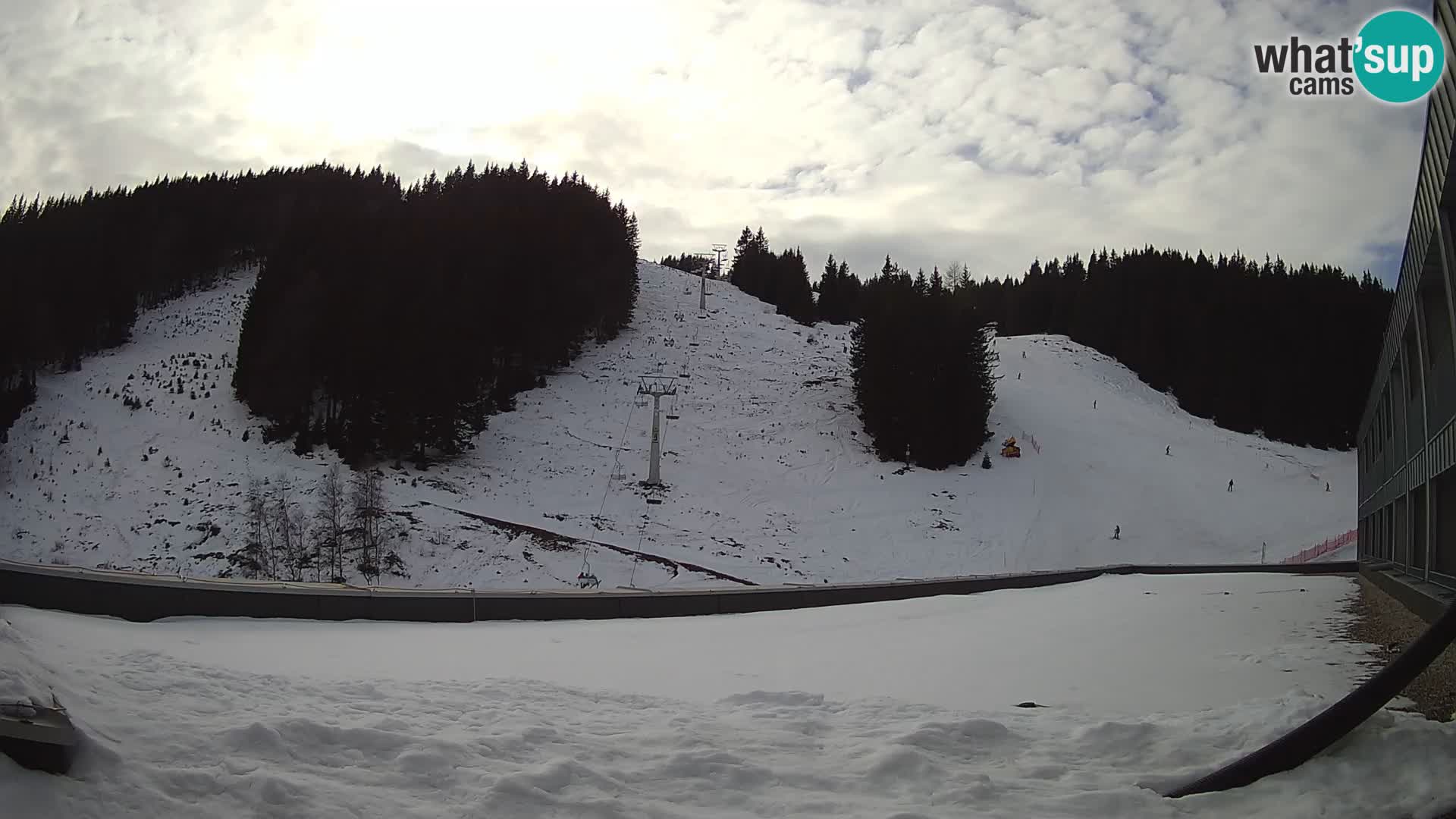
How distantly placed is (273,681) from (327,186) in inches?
2836

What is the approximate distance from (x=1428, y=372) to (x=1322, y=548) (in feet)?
88.1

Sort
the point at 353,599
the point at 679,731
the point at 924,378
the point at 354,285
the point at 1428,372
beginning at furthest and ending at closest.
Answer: the point at 924,378, the point at 354,285, the point at 353,599, the point at 1428,372, the point at 679,731

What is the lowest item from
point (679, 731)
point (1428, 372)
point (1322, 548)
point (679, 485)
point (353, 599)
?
point (1322, 548)

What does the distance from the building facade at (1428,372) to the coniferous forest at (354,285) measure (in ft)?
96.2

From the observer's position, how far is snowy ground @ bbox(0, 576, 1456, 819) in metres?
3.77

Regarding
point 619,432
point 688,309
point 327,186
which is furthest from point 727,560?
point 327,186

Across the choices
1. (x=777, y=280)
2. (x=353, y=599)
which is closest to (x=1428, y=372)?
(x=353, y=599)

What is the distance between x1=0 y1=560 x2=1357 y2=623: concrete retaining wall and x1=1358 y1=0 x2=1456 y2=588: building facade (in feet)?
26.6

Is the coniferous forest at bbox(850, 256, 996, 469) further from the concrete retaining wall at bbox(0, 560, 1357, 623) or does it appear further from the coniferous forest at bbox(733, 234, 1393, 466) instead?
the concrete retaining wall at bbox(0, 560, 1357, 623)

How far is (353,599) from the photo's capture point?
426 inches

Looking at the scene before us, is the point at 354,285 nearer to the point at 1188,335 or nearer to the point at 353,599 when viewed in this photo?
the point at 353,599

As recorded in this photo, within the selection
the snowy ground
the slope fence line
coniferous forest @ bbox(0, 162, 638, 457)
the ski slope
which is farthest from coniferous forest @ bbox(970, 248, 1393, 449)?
the snowy ground

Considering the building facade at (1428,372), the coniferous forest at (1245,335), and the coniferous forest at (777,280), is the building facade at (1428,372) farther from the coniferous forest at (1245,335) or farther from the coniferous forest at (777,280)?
the coniferous forest at (777,280)

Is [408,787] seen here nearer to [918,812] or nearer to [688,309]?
[918,812]
